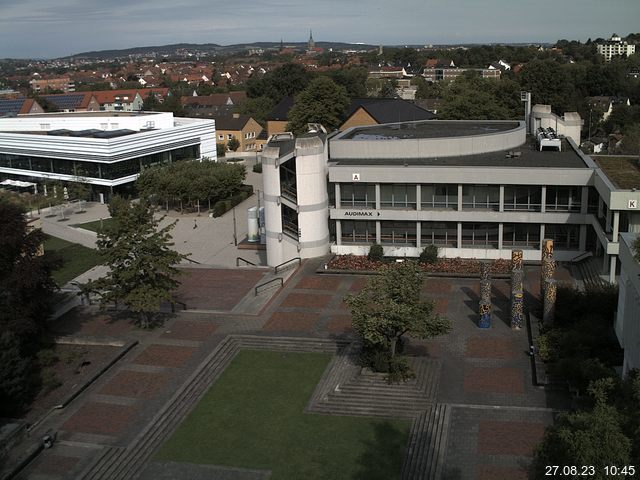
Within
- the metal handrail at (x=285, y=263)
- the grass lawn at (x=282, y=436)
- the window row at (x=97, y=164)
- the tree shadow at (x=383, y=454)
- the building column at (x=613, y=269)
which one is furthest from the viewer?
the window row at (x=97, y=164)

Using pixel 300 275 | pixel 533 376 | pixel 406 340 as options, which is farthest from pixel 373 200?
pixel 533 376

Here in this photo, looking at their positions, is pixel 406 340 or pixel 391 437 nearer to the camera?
pixel 391 437

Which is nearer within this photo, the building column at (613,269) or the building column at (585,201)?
the building column at (613,269)

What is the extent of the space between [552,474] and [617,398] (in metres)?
2.89

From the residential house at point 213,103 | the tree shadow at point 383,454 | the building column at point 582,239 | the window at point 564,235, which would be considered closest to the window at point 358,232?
the window at point 564,235

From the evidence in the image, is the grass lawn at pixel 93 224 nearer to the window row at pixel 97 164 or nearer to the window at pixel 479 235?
the window row at pixel 97 164

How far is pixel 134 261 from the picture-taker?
3011 centimetres

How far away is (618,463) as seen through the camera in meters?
12.1

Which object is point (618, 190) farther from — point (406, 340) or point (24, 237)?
point (24, 237)

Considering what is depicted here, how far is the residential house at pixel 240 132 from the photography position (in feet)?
317

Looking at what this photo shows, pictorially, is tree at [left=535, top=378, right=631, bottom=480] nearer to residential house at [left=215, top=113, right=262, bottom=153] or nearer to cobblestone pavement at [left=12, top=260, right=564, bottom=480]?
cobblestone pavement at [left=12, top=260, right=564, bottom=480]

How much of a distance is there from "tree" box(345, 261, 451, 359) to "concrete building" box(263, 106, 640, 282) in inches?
563

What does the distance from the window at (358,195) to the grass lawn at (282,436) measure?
16.3 metres

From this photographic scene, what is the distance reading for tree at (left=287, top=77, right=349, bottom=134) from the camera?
8306 cm
